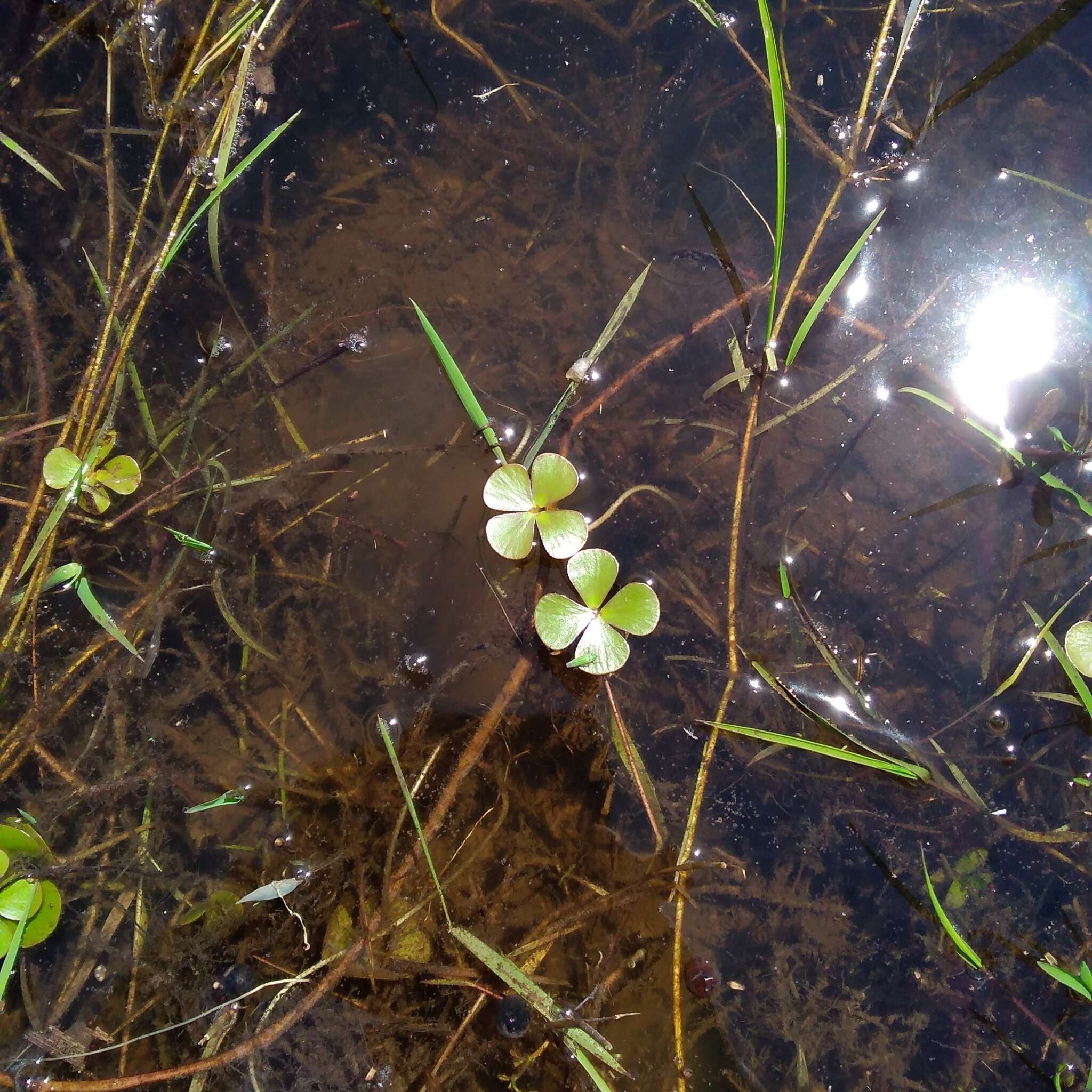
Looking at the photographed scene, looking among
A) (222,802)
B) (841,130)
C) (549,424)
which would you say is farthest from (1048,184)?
(222,802)

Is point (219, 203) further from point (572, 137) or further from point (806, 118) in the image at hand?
point (806, 118)

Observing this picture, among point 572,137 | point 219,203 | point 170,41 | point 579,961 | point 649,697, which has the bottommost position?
point 579,961

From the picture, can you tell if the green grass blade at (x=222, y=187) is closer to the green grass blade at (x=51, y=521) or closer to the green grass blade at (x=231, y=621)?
the green grass blade at (x=51, y=521)

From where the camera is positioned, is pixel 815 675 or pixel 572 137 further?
pixel 572 137

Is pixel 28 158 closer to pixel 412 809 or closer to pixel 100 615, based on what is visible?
pixel 100 615

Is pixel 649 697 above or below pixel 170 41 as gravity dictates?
below

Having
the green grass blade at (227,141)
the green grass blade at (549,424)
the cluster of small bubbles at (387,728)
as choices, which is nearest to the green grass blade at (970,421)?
the green grass blade at (549,424)

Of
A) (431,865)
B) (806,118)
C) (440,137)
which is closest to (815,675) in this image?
(431,865)

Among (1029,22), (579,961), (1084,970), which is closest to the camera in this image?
(1084,970)
